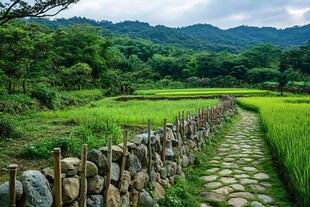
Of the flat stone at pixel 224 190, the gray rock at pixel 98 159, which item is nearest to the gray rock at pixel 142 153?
the gray rock at pixel 98 159

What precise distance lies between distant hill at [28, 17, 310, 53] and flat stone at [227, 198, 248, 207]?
96306 mm

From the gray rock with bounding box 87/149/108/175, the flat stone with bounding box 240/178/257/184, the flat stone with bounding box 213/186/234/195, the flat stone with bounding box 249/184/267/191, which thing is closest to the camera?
the gray rock with bounding box 87/149/108/175

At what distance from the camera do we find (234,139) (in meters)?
9.62

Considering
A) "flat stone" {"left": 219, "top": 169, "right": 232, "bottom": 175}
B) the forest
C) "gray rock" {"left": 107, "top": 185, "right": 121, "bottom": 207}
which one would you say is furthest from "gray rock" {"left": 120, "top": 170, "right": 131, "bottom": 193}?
the forest

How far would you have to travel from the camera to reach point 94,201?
9.50 ft

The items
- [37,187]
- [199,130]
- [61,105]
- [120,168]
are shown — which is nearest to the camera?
[37,187]

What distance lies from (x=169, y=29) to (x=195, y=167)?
130m

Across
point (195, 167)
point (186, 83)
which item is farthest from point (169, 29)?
point (195, 167)

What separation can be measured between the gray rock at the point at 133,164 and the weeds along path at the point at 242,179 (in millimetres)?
1465

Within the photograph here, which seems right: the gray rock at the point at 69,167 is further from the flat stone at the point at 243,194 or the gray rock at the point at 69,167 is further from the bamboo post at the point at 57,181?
the flat stone at the point at 243,194

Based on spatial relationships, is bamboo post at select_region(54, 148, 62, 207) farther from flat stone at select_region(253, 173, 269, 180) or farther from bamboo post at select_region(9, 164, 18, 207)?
flat stone at select_region(253, 173, 269, 180)

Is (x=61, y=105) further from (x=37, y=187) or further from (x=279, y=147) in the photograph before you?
(x=37, y=187)

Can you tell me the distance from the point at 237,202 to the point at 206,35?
542ft

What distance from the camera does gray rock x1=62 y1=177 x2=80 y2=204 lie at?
8.18 feet
